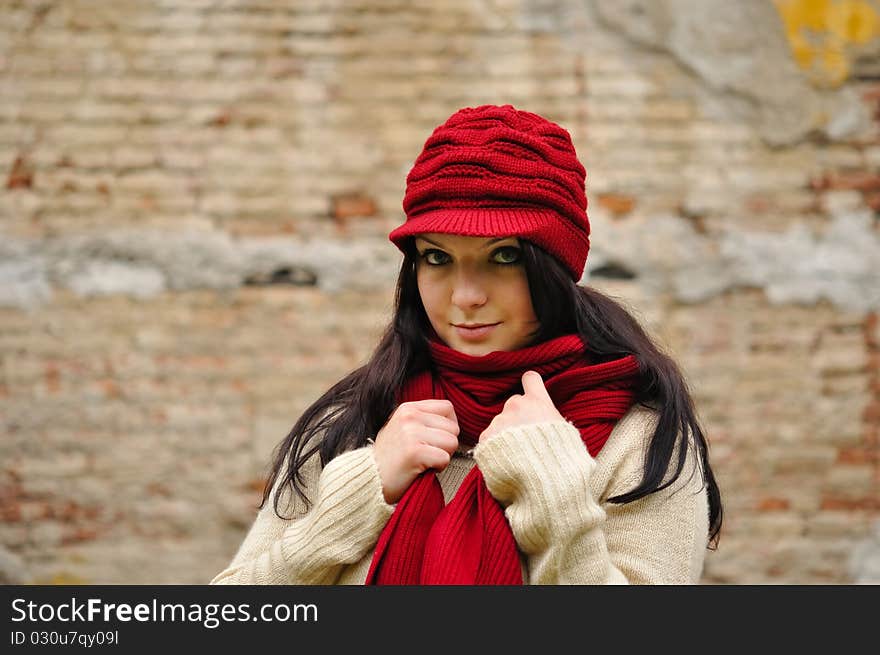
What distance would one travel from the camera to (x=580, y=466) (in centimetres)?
161

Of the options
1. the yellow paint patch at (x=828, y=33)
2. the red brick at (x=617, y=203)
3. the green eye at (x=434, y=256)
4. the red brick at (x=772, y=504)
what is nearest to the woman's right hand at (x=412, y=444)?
the green eye at (x=434, y=256)

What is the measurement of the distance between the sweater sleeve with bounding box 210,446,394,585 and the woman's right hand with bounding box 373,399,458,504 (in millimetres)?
21

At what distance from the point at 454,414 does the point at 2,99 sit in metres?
2.79

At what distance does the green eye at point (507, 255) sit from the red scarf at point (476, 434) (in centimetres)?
16

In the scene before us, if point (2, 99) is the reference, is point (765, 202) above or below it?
below

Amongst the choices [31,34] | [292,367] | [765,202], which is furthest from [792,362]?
[31,34]

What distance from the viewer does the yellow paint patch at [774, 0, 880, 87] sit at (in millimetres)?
3727

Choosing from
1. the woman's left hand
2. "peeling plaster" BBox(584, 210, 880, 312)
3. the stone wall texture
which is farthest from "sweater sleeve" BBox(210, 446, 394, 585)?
"peeling plaster" BBox(584, 210, 880, 312)

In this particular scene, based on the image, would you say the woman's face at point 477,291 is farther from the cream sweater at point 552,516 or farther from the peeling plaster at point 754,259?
the peeling plaster at point 754,259

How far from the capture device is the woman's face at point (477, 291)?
175 centimetres

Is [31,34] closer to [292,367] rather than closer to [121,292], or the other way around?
[121,292]

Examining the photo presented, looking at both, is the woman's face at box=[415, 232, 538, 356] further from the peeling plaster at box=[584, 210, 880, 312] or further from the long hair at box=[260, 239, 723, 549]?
the peeling plaster at box=[584, 210, 880, 312]

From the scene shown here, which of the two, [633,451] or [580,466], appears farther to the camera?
[633,451]
